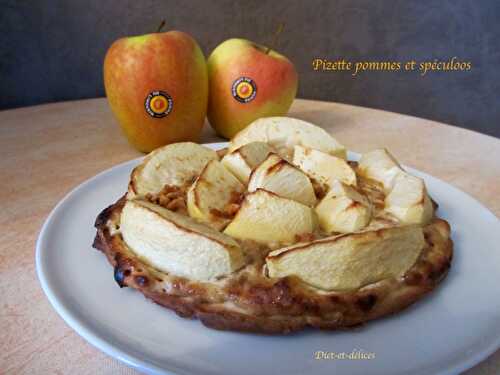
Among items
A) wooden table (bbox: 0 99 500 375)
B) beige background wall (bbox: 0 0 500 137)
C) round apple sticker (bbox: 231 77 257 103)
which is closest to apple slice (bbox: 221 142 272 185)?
wooden table (bbox: 0 99 500 375)

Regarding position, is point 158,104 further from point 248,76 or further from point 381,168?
point 381,168

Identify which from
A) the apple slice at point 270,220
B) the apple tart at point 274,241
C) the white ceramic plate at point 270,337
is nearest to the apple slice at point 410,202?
the apple tart at point 274,241

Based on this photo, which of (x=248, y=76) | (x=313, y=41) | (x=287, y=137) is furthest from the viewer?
(x=313, y=41)

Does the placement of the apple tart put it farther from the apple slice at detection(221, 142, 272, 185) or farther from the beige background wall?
the beige background wall

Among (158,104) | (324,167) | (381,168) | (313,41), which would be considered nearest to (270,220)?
(324,167)

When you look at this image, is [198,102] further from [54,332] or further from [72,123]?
[54,332]

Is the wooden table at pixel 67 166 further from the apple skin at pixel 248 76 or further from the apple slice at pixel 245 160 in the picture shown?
the apple slice at pixel 245 160

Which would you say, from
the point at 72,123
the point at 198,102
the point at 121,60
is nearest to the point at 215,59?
the point at 198,102
